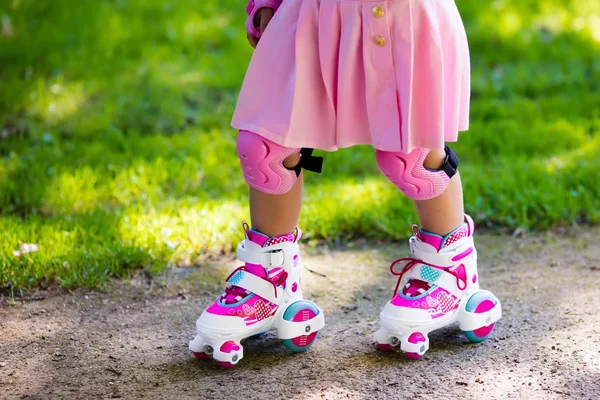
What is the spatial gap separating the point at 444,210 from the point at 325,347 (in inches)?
18.9

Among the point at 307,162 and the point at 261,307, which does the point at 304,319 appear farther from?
the point at 307,162

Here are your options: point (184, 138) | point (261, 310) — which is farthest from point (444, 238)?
point (184, 138)

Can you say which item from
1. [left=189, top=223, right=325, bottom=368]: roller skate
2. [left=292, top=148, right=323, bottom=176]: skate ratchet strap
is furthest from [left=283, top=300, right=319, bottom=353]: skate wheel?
[left=292, top=148, right=323, bottom=176]: skate ratchet strap

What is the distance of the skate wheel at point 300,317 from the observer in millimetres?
2037

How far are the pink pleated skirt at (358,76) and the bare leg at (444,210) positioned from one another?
179mm

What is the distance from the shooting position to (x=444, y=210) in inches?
79.7

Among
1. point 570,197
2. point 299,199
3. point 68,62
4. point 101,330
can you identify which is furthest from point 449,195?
point 68,62

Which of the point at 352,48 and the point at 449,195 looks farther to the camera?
the point at 449,195

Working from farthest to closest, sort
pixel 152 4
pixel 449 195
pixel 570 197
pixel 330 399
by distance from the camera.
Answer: pixel 152 4 < pixel 570 197 < pixel 449 195 < pixel 330 399

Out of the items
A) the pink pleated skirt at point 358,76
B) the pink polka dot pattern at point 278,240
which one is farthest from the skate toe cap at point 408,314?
the pink pleated skirt at point 358,76

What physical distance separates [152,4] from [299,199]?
3789 millimetres

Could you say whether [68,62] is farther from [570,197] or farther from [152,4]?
[570,197]

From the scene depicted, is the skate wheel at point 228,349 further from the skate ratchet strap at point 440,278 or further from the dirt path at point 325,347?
the skate ratchet strap at point 440,278

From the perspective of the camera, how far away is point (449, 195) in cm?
202
